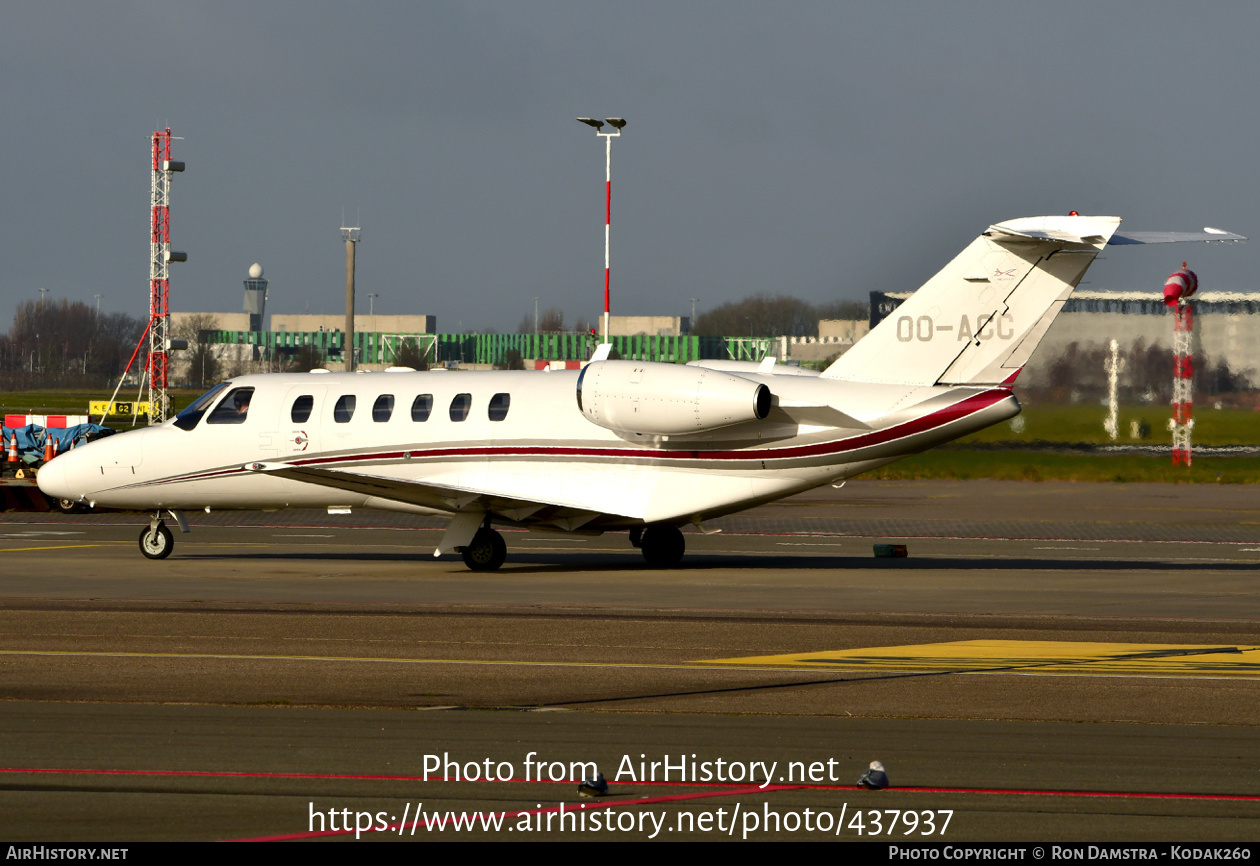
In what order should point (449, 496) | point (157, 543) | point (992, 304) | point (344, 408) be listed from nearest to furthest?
point (992, 304)
point (449, 496)
point (344, 408)
point (157, 543)

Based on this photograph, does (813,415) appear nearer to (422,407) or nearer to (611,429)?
(611,429)

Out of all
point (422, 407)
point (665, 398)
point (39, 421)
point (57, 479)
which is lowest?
point (57, 479)

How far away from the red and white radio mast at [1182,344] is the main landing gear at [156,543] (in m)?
28.7

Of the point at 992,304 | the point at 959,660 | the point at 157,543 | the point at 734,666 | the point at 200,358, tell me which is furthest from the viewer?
the point at 200,358

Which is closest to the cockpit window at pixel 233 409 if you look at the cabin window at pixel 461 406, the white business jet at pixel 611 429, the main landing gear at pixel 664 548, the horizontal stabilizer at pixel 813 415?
the white business jet at pixel 611 429

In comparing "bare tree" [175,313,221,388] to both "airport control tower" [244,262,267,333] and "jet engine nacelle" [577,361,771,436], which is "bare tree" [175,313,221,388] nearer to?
"airport control tower" [244,262,267,333]

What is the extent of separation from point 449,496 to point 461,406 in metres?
2.09

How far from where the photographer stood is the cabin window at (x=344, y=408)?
79.5 ft

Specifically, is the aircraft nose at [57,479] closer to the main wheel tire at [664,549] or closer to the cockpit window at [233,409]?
the cockpit window at [233,409]

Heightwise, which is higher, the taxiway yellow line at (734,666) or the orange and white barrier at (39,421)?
the orange and white barrier at (39,421)

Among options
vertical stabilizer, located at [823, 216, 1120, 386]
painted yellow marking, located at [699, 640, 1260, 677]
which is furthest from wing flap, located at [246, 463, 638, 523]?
painted yellow marking, located at [699, 640, 1260, 677]

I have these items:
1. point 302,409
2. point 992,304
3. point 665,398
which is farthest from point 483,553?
point 992,304

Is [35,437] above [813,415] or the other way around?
the other way around

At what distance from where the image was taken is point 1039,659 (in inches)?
556
